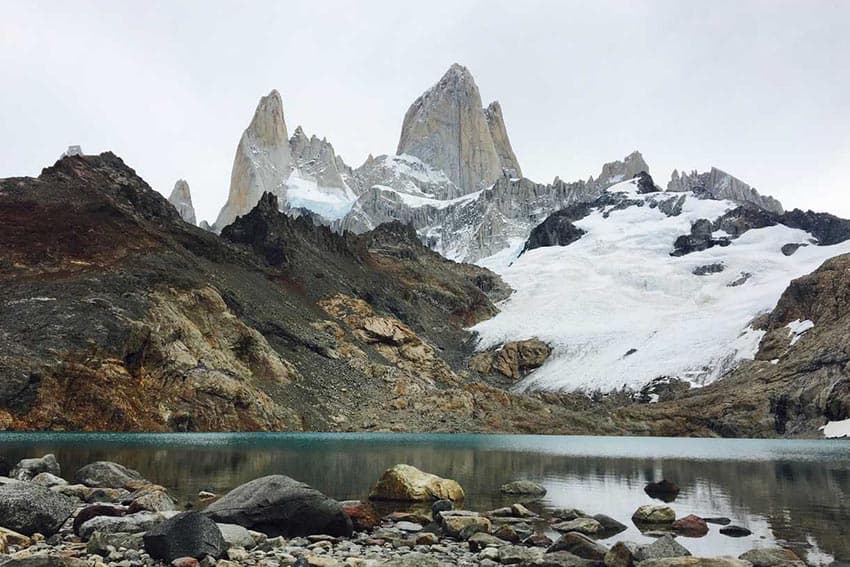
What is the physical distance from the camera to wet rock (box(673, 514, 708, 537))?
76.6 feet

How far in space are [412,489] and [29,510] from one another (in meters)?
15.4

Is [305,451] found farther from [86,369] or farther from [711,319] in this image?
[711,319]

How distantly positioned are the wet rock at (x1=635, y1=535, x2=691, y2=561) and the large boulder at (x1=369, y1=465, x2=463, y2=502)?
12.3 meters

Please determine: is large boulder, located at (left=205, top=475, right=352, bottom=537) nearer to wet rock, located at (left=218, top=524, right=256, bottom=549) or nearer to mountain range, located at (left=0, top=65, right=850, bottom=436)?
wet rock, located at (left=218, top=524, right=256, bottom=549)

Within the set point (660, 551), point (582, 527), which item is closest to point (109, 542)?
point (660, 551)

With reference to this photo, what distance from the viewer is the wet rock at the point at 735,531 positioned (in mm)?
22922

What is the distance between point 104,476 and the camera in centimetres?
2942

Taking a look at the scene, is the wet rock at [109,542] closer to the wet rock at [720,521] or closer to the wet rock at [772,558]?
the wet rock at [772,558]

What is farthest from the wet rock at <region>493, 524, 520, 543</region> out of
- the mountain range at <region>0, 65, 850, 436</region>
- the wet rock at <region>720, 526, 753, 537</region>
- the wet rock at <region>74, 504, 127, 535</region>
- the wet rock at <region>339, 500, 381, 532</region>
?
the mountain range at <region>0, 65, 850, 436</region>

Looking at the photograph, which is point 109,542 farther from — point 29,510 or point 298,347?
point 298,347

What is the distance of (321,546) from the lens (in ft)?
63.3

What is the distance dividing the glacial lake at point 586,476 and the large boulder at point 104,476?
6.90ft

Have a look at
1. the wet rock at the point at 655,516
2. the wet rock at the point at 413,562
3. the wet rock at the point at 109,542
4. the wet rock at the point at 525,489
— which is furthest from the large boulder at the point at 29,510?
the wet rock at the point at 525,489

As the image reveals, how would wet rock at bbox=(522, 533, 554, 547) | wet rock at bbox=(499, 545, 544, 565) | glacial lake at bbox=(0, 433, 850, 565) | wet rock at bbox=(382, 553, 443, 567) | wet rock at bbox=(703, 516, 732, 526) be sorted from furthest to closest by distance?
wet rock at bbox=(703, 516, 732, 526), glacial lake at bbox=(0, 433, 850, 565), wet rock at bbox=(522, 533, 554, 547), wet rock at bbox=(499, 545, 544, 565), wet rock at bbox=(382, 553, 443, 567)
